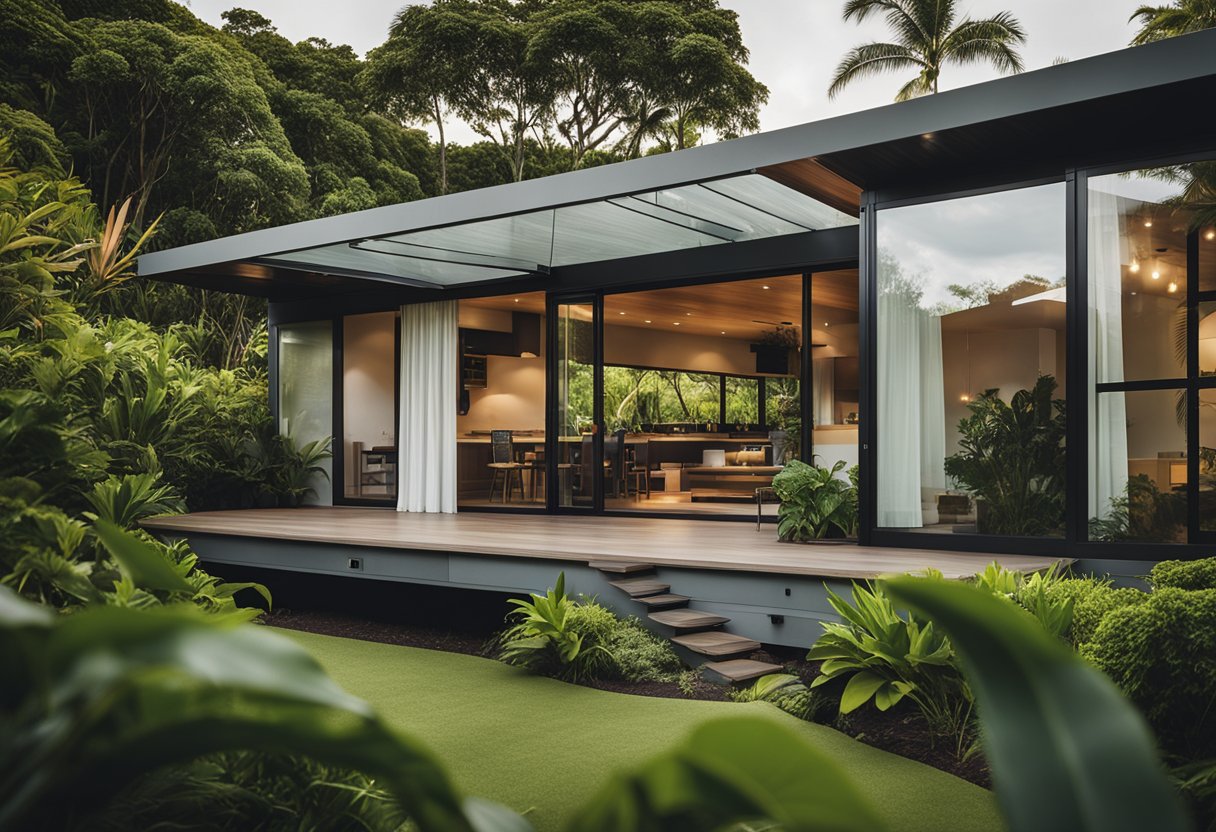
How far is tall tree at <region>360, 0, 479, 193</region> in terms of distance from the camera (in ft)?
74.4

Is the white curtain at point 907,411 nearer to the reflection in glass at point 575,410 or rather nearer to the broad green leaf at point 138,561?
the reflection in glass at point 575,410

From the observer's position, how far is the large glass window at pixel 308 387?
1214 centimetres

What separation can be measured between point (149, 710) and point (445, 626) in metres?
7.01

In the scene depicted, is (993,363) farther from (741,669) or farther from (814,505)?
(741,669)

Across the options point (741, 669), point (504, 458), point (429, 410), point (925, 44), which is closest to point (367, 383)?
point (429, 410)

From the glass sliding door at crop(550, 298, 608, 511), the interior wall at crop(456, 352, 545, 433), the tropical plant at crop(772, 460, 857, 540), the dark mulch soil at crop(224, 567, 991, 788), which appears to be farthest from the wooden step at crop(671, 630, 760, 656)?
the interior wall at crop(456, 352, 545, 433)

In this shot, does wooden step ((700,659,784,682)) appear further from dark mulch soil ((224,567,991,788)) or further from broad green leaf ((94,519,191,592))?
broad green leaf ((94,519,191,592))

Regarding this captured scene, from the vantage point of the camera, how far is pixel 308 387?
40.3 feet

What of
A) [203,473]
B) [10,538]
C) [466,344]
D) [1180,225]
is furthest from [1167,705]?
[466,344]

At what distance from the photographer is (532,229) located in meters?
8.88

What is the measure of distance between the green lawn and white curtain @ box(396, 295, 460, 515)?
15.7 feet

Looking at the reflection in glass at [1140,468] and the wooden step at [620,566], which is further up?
the reflection in glass at [1140,468]

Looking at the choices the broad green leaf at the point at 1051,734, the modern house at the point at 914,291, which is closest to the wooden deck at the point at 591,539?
the modern house at the point at 914,291

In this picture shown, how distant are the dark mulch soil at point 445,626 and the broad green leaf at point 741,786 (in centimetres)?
352
